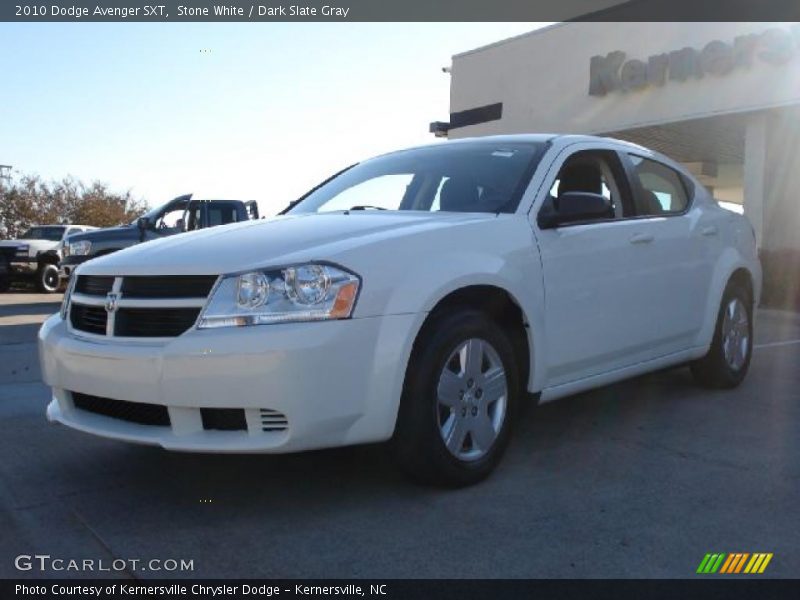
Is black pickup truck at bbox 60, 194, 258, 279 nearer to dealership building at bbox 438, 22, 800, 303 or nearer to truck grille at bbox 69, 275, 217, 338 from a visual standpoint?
dealership building at bbox 438, 22, 800, 303

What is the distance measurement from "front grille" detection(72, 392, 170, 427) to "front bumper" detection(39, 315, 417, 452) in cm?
4

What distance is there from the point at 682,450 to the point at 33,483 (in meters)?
3.14

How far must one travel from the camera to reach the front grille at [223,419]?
307 cm

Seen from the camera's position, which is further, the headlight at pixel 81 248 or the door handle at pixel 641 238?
the headlight at pixel 81 248

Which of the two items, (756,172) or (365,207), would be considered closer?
(365,207)

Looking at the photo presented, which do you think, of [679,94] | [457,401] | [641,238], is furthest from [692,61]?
[457,401]

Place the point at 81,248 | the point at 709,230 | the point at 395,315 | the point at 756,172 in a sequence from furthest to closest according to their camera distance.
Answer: the point at 756,172 < the point at 81,248 < the point at 709,230 < the point at 395,315

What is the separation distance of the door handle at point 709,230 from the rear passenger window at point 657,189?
0.63ft

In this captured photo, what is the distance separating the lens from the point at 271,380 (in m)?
2.93

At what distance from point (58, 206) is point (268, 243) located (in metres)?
38.8

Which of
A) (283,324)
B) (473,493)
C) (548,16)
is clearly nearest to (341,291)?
(283,324)

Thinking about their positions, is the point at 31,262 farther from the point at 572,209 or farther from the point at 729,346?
the point at 572,209

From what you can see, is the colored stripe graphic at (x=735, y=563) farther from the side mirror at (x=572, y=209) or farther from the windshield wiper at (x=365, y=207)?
the windshield wiper at (x=365, y=207)

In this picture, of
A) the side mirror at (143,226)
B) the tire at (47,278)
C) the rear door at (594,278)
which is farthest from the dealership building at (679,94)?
the tire at (47,278)
